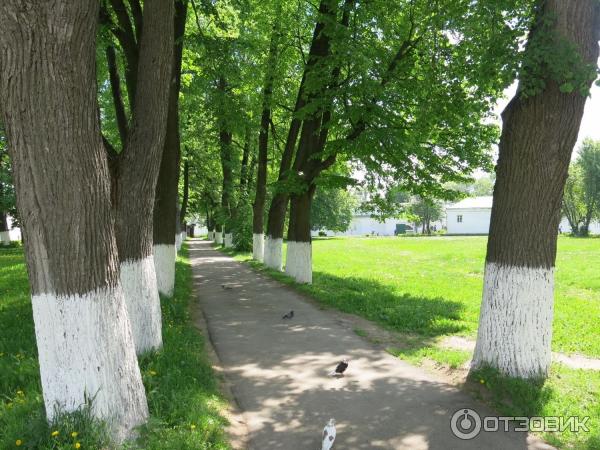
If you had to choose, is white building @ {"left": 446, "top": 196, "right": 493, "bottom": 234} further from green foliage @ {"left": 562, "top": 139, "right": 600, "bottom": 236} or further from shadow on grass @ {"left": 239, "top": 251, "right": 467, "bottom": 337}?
shadow on grass @ {"left": 239, "top": 251, "right": 467, "bottom": 337}

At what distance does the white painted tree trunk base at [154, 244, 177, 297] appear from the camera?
10.6 m

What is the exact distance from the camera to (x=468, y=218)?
69.4 meters

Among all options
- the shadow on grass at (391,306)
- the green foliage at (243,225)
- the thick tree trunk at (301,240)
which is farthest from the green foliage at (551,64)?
the green foliage at (243,225)

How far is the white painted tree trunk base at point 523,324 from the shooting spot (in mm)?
5535

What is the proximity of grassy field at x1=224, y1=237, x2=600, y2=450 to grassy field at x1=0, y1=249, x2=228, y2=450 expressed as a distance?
9.60ft

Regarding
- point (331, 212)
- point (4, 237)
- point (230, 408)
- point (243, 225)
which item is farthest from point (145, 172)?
point (331, 212)

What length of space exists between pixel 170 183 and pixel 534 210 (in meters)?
7.00

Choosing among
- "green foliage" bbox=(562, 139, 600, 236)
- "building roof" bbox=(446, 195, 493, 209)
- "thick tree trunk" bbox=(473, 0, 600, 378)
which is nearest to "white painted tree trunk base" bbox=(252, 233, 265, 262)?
"thick tree trunk" bbox=(473, 0, 600, 378)

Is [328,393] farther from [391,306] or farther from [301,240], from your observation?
[301,240]

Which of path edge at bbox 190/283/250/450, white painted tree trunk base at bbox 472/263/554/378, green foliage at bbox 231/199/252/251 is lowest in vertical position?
path edge at bbox 190/283/250/450

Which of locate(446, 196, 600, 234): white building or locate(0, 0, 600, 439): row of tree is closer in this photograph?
locate(0, 0, 600, 439): row of tree

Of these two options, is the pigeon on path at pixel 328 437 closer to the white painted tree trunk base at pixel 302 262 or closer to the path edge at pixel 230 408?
the path edge at pixel 230 408

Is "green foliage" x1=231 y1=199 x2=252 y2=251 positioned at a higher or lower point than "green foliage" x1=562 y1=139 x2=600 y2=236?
lower

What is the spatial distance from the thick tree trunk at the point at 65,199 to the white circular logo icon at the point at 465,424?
2.90 m
